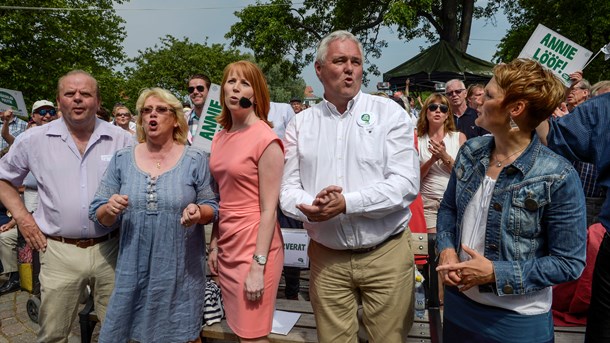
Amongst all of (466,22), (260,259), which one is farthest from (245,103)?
(466,22)

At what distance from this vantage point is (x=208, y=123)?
416 centimetres

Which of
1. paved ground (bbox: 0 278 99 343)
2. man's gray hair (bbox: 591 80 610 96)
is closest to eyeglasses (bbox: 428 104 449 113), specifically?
man's gray hair (bbox: 591 80 610 96)

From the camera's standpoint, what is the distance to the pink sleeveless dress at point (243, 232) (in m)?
2.28

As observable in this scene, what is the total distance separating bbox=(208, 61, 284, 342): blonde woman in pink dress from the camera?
7.40 ft

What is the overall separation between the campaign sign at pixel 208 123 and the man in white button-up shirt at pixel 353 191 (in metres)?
2.00

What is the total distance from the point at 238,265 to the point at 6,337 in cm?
310

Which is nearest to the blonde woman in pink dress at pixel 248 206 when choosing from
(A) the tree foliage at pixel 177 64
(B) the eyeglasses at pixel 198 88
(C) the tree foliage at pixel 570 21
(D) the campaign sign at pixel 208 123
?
(D) the campaign sign at pixel 208 123

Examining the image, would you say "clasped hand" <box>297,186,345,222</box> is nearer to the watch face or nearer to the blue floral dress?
the watch face

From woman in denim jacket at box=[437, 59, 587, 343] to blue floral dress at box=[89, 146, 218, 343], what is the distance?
1.38 metres

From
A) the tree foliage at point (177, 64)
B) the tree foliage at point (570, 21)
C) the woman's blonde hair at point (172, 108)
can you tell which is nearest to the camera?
the woman's blonde hair at point (172, 108)

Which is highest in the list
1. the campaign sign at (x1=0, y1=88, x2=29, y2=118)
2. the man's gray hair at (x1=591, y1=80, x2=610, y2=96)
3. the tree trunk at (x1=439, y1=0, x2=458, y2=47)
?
the tree trunk at (x1=439, y1=0, x2=458, y2=47)

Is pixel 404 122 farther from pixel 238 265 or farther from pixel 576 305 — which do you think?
pixel 576 305

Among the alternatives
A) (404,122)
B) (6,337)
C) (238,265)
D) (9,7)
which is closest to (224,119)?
(238,265)

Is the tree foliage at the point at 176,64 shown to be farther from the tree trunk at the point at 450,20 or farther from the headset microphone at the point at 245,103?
the headset microphone at the point at 245,103
